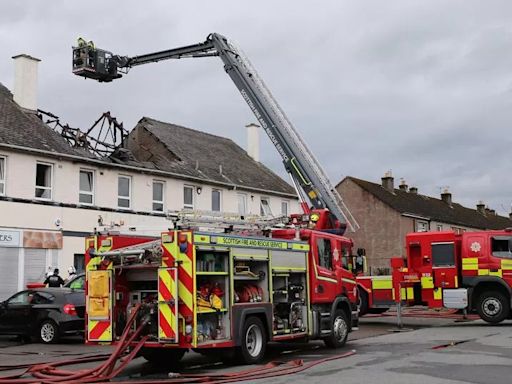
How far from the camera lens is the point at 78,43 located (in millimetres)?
21625

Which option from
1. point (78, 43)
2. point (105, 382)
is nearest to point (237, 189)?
point (78, 43)

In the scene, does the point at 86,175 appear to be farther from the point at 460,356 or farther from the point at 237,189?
the point at 460,356

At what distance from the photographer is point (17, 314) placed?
54.3 feet

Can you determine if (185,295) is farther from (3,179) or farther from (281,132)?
(3,179)

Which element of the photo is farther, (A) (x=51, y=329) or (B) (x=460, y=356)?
(A) (x=51, y=329)

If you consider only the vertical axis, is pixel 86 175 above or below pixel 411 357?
above

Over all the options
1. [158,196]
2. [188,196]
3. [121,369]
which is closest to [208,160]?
[188,196]

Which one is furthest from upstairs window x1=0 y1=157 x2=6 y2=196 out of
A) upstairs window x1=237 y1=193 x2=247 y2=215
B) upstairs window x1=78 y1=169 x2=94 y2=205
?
upstairs window x1=237 y1=193 x2=247 y2=215

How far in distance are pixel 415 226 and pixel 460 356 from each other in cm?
3431

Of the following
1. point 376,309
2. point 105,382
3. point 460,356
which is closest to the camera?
point 105,382

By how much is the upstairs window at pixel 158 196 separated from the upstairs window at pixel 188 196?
1.25 metres

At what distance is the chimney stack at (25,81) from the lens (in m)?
25.9

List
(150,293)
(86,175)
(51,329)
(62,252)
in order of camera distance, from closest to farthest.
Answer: (150,293) < (51,329) < (62,252) < (86,175)

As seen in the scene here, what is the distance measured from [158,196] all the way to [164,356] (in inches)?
648
